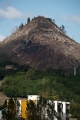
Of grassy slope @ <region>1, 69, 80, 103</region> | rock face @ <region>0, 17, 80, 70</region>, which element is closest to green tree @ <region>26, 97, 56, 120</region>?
grassy slope @ <region>1, 69, 80, 103</region>

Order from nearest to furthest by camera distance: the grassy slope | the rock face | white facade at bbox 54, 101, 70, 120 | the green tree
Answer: the green tree
white facade at bbox 54, 101, 70, 120
the grassy slope
the rock face

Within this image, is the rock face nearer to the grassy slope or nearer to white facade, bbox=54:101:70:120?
the grassy slope

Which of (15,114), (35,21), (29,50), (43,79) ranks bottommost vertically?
(15,114)

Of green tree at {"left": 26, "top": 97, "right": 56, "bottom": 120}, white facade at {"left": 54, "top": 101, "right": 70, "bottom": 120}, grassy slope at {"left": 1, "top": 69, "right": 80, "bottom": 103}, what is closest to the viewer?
green tree at {"left": 26, "top": 97, "right": 56, "bottom": 120}

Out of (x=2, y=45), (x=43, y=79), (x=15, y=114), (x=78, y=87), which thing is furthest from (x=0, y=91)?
(x=15, y=114)

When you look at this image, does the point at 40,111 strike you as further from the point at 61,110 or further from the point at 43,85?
the point at 43,85

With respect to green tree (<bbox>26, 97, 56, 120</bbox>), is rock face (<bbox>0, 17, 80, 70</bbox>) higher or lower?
higher

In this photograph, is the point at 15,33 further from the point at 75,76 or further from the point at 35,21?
the point at 75,76

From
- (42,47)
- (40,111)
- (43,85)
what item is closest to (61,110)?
(40,111)
